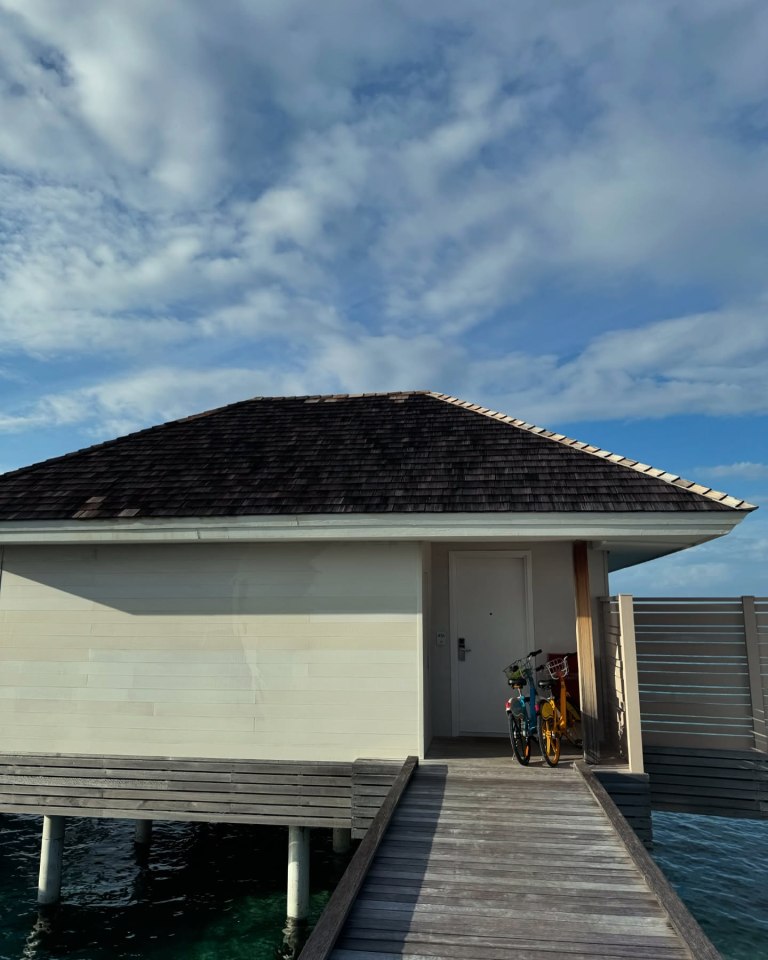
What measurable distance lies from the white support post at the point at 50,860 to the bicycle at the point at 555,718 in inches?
256

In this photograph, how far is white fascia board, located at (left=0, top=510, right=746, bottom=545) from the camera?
712 cm

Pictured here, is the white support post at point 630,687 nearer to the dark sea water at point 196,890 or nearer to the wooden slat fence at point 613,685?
the wooden slat fence at point 613,685

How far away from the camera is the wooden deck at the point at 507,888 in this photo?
11.6ft

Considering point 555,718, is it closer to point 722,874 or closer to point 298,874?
point 298,874

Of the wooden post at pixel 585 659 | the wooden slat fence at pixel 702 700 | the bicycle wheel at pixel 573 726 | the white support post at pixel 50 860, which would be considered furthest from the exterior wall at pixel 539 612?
the white support post at pixel 50 860

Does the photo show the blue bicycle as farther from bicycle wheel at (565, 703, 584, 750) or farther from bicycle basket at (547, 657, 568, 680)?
bicycle wheel at (565, 703, 584, 750)

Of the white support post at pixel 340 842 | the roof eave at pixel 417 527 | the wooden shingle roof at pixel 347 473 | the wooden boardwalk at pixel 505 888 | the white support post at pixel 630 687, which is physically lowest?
the white support post at pixel 340 842

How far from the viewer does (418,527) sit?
7309mm

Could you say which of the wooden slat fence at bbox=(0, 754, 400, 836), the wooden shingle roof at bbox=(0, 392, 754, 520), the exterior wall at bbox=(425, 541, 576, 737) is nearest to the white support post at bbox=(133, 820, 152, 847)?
the wooden slat fence at bbox=(0, 754, 400, 836)

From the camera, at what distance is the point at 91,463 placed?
30.5ft

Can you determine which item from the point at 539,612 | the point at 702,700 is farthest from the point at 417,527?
the point at 702,700

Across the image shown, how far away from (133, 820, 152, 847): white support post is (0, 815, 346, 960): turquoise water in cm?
23

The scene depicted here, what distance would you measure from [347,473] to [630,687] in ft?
13.6

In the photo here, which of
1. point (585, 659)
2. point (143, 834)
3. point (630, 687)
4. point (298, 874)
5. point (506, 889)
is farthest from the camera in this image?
point (143, 834)
